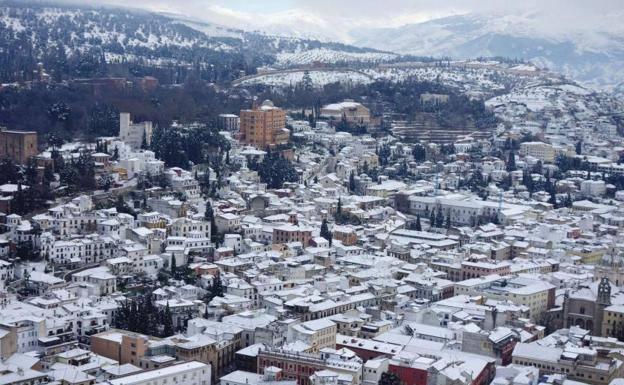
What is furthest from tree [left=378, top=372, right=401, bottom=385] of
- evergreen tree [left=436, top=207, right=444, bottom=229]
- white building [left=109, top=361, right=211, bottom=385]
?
evergreen tree [left=436, top=207, right=444, bottom=229]

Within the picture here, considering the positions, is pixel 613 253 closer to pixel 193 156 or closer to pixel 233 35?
pixel 193 156

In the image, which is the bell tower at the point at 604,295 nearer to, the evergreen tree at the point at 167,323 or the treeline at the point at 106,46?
the evergreen tree at the point at 167,323

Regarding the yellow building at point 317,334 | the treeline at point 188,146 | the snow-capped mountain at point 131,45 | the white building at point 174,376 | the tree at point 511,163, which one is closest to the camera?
the white building at point 174,376

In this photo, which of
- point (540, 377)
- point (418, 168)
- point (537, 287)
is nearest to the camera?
point (540, 377)

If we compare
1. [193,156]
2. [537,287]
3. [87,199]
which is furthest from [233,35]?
[537,287]

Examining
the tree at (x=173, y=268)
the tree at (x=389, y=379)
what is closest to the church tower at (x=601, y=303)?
the tree at (x=389, y=379)

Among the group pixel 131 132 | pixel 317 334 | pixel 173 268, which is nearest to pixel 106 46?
pixel 131 132
